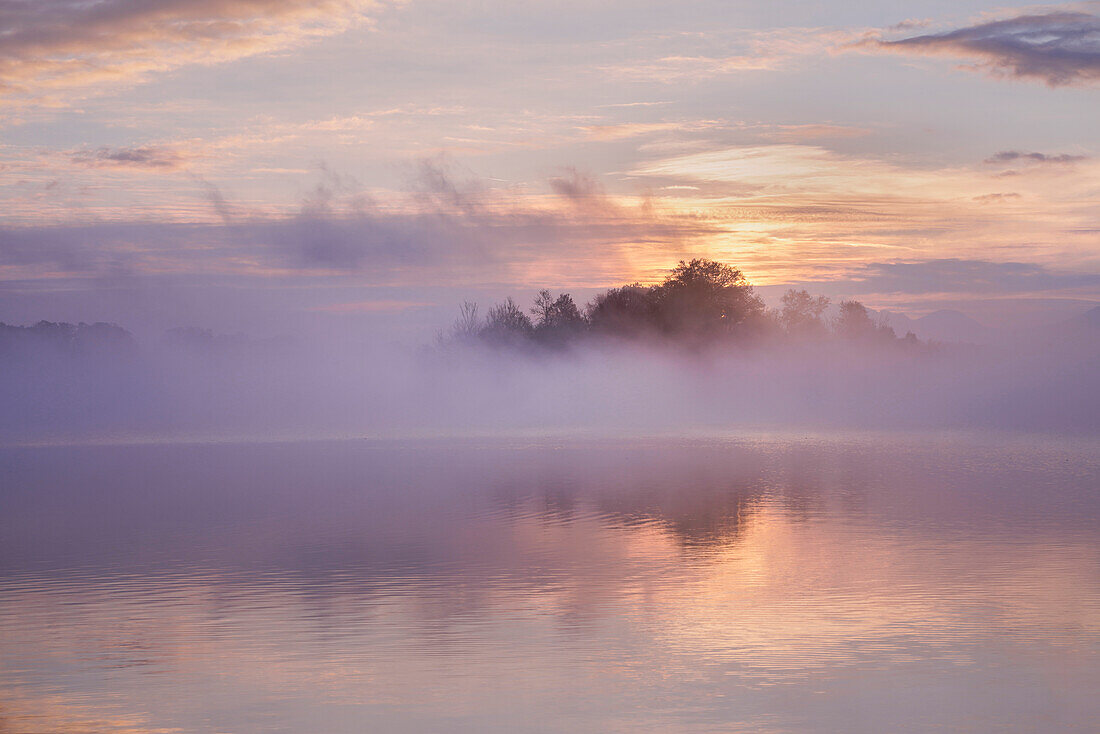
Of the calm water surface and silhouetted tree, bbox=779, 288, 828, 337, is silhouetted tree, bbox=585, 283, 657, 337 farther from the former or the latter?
the calm water surface

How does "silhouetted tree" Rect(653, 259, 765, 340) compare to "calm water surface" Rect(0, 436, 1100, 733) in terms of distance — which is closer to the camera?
"calm water surface" Rect(0, 436, 1100, 733)

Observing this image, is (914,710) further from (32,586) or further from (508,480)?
(508,480)

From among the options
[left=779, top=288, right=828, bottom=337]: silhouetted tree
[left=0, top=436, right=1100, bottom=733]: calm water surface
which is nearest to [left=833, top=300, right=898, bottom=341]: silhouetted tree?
[left=779, top=288, right=828, bottom=337]: silhouetted tree

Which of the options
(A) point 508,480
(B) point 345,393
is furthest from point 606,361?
(A) point 508,480

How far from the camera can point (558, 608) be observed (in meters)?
16.8

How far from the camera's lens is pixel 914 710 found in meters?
11.9

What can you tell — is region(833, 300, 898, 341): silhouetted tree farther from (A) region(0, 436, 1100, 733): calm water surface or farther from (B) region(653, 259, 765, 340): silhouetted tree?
(A) region(0, 436, 1100, 733): calm water surface

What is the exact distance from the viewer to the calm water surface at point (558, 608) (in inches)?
477

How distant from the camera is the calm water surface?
12.1m

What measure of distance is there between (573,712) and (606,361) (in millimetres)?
104146

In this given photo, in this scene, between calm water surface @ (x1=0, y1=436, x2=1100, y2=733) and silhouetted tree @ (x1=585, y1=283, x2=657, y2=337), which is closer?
calm water surface @ (x1=0, y1=436, x2=1100, y2=733)

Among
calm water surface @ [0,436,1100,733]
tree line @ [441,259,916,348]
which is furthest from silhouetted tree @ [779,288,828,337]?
calm water surface @ [0,436,1100,733]

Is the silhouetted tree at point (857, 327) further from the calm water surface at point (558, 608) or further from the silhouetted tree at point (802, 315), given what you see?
the calm water surface at point (558, 608)

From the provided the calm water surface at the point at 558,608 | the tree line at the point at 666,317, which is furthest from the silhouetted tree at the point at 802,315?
the calm water surface at the point at 558,608
